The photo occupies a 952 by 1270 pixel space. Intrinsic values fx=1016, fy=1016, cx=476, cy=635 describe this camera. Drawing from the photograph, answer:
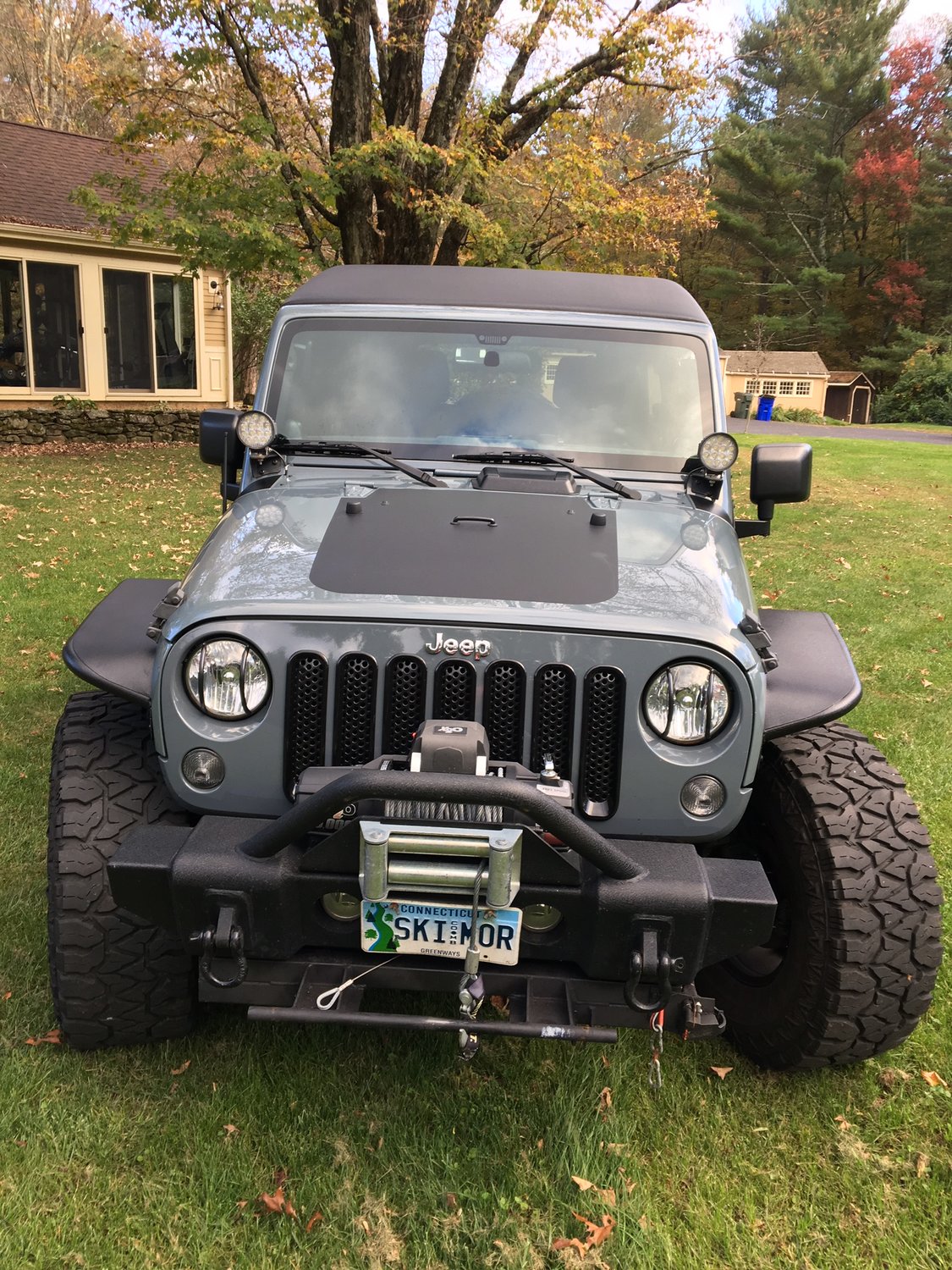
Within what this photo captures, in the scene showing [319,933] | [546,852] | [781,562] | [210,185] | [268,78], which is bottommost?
[781,562]

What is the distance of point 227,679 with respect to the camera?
250cm

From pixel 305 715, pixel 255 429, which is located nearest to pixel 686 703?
pixel 305 715

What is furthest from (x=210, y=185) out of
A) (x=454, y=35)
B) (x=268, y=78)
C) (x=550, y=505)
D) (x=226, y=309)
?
(x=550, y=505)

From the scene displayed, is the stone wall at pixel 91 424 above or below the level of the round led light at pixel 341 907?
below

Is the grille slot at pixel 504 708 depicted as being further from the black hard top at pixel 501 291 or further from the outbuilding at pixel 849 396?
the outbuilding at pixel 849 396

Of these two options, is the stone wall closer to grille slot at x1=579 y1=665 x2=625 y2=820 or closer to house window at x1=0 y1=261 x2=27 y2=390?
house window at x1=0 y1=261 x2=27 y2=390

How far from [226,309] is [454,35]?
8.33 metres

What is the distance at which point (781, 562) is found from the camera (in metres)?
10.3

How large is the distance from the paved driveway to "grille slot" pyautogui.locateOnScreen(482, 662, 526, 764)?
96.1 feet

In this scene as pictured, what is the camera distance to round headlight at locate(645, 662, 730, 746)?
244 centimetres

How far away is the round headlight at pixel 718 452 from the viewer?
3398mm

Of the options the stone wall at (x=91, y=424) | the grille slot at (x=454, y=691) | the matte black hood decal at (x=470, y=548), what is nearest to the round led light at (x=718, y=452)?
the matte black hood decal at (x=470, y=548)

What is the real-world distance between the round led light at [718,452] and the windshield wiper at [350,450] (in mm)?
889

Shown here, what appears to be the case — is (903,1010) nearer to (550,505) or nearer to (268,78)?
(550,505)
